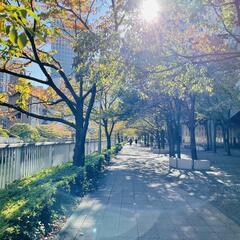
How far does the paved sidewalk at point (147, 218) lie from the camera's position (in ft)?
20.2

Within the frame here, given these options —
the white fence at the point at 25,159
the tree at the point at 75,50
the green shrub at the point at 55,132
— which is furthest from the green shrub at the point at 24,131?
the tree at the point at 75,50

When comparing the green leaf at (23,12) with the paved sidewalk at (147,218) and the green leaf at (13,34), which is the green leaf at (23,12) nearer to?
the green leaf at (13,34)

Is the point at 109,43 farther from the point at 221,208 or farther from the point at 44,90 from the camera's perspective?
the point at 44,90

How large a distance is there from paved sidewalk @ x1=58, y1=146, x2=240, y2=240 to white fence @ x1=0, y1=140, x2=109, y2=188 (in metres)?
2.25

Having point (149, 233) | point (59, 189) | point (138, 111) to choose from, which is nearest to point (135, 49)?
point (59, 189)

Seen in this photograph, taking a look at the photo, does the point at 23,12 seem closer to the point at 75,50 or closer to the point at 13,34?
the point at 13,34

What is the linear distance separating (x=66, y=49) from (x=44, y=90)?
7.35ft

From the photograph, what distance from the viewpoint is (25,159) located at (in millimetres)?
10547

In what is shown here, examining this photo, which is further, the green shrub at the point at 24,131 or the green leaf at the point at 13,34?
the green shrub at the point at 24,131

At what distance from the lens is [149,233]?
20.5 feet

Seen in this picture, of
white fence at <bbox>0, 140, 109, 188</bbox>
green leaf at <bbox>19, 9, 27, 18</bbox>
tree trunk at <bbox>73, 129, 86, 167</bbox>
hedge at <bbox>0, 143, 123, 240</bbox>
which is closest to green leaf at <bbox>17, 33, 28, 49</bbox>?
green leaf at <bbox>19, 9, 27, 18</bbox>

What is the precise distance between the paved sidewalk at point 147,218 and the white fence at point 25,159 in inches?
88.4

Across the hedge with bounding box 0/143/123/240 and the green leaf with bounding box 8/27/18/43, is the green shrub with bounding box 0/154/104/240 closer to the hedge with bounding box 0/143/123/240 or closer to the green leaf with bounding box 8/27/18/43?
the hedge with bounding box 0/143/123/240

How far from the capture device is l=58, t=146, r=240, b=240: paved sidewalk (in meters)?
6.17
